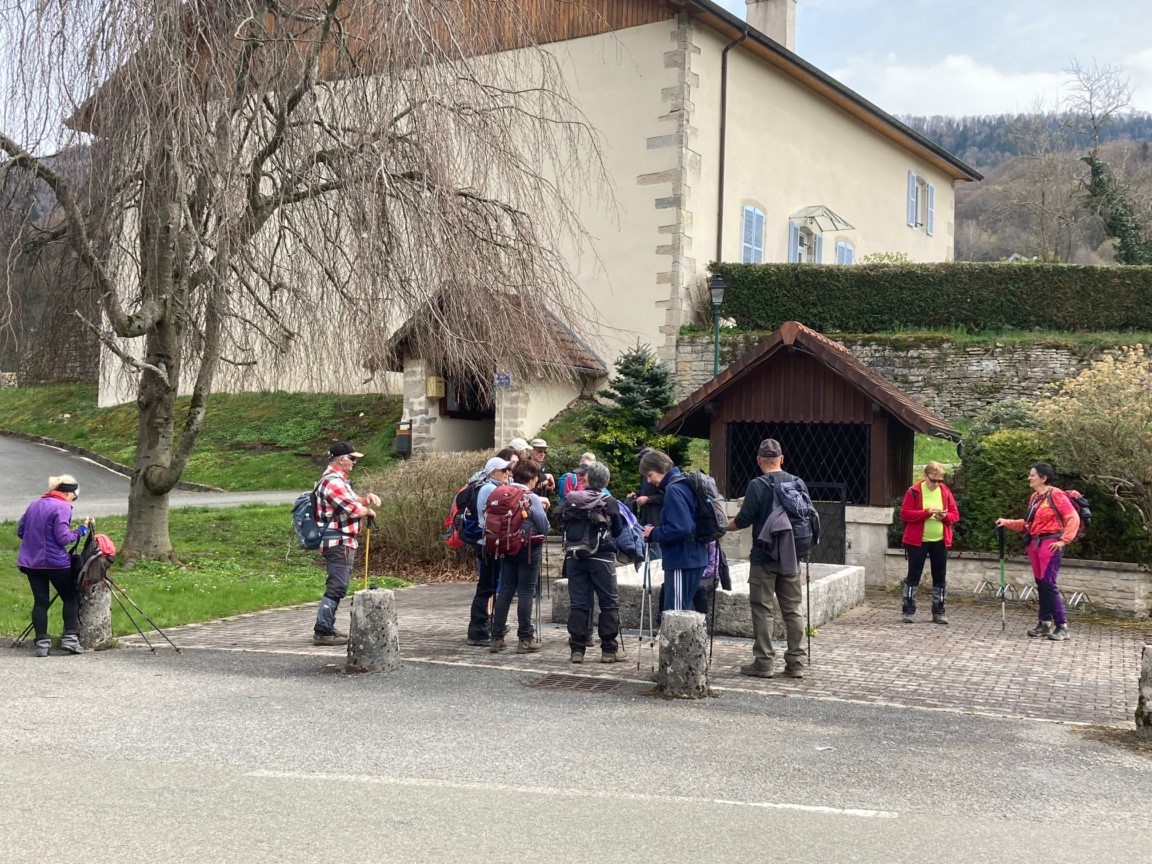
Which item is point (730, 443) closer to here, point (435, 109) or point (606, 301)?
point (435, 109)

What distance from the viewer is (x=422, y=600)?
44.5ft

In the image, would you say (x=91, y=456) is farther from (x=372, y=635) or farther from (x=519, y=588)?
(x=372, y=635)

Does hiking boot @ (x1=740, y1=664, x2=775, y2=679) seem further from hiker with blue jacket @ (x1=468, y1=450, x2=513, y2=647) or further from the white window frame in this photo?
the white window frame

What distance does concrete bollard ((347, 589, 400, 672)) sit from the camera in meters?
8.89

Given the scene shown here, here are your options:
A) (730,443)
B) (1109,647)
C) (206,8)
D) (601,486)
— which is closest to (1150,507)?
(1109,647)

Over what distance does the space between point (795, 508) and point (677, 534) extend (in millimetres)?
926

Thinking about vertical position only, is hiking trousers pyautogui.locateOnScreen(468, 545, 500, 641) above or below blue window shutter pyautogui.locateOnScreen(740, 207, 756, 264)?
below

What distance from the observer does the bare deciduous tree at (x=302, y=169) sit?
1082 cm

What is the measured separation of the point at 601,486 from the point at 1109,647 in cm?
517

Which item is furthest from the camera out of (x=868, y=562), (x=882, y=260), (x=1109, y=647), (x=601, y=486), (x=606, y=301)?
(x=882, y=260)

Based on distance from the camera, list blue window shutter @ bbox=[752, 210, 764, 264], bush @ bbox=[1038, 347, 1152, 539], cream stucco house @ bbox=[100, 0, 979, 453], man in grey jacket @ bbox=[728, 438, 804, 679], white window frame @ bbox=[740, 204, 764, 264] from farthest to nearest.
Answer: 1. blue window shutter @ bbox=[752, 210, 764, 264]
2. white window frame @ bbox=[740, 204, 764, 264]
3. cream stucco house @ bbox=[100, 0, 979, 453]
4. bush @ bbox=[1038, 347, 1152, 539]
5. man in grey jacket @ bbox=[728, 438, 804, 679]

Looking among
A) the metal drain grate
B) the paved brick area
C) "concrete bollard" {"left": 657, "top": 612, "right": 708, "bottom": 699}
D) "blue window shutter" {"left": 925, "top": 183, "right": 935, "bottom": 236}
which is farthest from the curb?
"blue window shutter" {"left": 925, "top": 183, "right": 935, "bottom": 236}

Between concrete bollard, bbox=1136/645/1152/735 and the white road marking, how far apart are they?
2.53 m

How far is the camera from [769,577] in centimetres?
902
